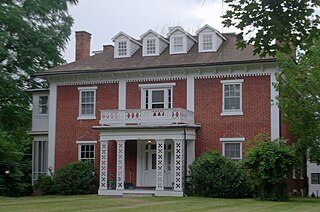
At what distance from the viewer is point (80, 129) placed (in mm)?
33781

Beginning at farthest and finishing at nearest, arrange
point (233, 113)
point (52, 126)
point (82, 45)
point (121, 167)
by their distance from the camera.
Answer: point (82, 45)
point (52, 126)
point (121, 167)
point (233, 113)

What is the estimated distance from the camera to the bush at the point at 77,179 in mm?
31484

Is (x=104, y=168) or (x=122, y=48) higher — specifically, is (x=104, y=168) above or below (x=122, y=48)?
below

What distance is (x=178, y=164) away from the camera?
29703 mm

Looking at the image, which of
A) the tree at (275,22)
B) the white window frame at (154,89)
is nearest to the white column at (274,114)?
the white window frame at (154,89)

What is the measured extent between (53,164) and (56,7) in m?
10.3

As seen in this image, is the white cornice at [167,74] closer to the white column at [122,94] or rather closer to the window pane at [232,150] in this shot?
the white column at [122,94]

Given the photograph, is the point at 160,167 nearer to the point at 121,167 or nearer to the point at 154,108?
the point at 121,167

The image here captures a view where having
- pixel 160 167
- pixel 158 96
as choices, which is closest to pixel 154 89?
pixel 158 96

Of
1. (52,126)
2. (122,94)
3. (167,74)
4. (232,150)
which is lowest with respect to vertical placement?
(232,150)

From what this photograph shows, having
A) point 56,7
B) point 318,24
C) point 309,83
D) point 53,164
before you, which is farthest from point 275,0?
A: point 56,7

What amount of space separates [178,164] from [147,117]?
293 cm

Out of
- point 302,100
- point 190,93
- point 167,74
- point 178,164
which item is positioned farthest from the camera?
point 167,74

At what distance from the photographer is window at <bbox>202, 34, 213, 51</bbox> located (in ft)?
107
